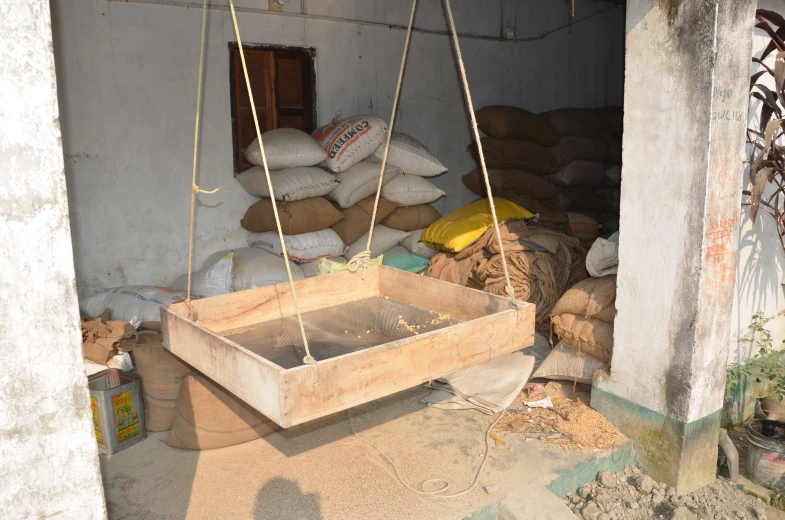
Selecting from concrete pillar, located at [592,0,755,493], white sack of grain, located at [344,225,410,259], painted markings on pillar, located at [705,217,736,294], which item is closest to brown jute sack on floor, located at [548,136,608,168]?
white sack of grain, located at [344,225,410,259]

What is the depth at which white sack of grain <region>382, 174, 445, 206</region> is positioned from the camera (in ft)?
16.2

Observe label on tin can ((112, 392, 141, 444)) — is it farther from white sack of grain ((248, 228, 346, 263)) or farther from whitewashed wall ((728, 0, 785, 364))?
whitewashed wall ((728, 0, 785, 364))

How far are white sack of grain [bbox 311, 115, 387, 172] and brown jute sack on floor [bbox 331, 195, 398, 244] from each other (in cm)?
31

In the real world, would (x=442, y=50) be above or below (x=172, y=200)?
above

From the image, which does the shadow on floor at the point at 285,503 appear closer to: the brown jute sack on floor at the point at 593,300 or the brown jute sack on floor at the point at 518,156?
the brown jute sack on floor at the point at 593,300

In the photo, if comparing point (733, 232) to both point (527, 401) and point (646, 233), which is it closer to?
point (646, 233)

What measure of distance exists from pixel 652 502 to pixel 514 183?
3.35 metres

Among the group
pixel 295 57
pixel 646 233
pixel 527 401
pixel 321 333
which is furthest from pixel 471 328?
pixel 295 57

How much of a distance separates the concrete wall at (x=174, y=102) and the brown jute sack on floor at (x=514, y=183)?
9.1 inches

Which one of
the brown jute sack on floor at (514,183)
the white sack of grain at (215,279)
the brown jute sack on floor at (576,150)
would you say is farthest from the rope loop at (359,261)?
the brown jute sack on floor at (576,150)

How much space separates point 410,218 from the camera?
5.08m

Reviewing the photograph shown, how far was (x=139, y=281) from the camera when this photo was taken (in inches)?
175

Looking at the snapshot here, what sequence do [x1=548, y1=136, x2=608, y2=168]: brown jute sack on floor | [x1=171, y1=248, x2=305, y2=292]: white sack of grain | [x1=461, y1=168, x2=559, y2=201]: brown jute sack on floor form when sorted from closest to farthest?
[x1=171, y1=248, x2=305, y2=292]: white sack of grain < [x1=461, y1=168, x2=559, y2=201]: brown jute sack on floor < [x1=548, y1=136, x2=608, y2=168]: brown jute sack on floor

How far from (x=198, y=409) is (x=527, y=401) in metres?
1.66
